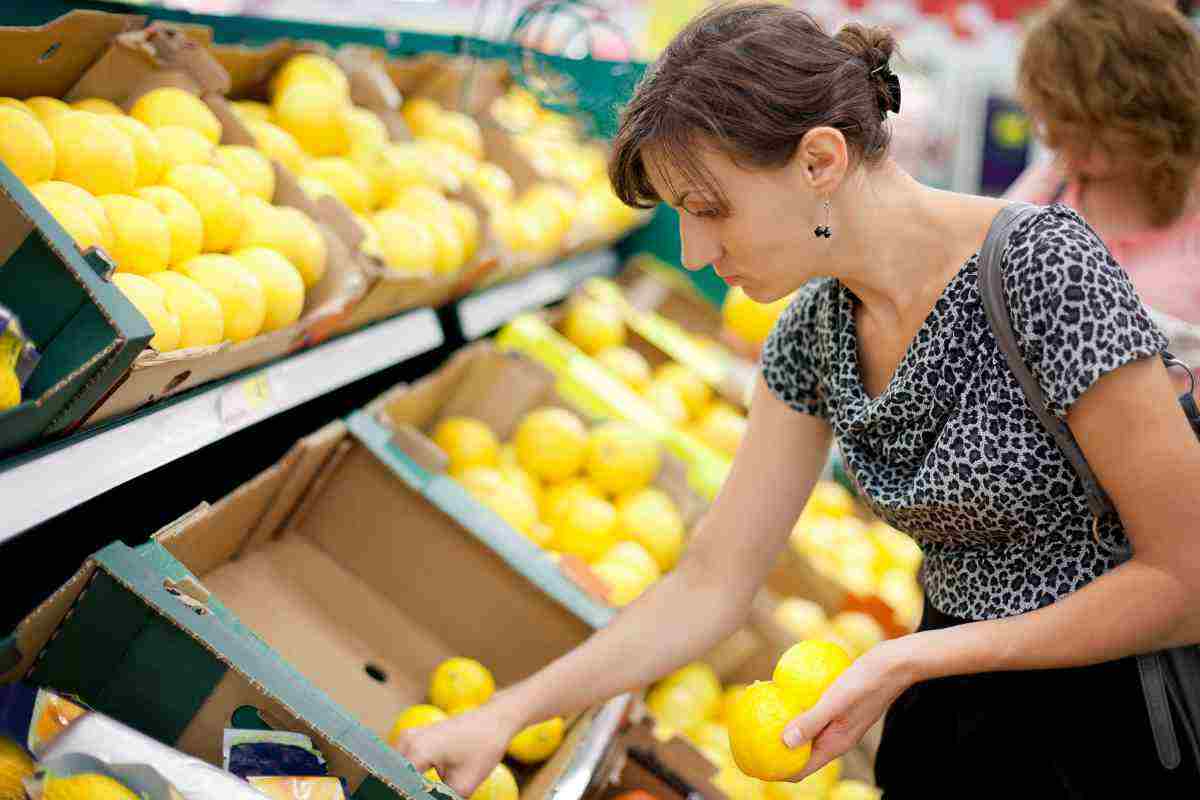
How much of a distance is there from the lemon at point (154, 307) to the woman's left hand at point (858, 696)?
1007mm

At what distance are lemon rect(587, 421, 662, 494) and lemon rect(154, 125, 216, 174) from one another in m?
1.28

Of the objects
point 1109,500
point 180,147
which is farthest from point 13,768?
point 1109,500

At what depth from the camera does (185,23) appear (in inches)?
91.6

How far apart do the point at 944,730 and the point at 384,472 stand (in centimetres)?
114

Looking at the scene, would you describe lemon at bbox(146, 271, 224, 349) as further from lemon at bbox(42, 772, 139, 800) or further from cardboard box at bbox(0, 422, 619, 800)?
lemon at bbox(42, 772, 139, 800)

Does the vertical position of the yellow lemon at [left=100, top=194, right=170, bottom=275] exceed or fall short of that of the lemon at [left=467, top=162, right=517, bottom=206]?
it exceeds it

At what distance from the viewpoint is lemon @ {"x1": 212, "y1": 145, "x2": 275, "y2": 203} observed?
212 cm

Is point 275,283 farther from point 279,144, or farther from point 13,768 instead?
point 13,768

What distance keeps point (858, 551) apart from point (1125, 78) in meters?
1.46

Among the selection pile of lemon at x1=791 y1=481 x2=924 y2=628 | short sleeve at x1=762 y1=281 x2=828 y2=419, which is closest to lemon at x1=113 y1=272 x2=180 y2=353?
short sleeve at x1=762 y1=281 x2=828 y2=419

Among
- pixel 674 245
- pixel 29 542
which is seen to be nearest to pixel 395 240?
pixel 29 542

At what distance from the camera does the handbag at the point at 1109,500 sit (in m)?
1.33

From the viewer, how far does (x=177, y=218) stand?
1.88 metres

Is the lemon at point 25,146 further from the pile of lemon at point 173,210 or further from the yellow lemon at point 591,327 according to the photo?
the yellow lemon at point 591,327
